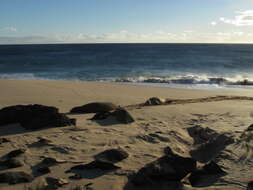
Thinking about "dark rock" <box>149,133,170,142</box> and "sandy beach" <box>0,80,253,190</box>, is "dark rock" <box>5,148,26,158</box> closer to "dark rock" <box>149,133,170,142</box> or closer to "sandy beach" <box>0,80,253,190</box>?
"sandy beach" <box>0,80,253,190</box>

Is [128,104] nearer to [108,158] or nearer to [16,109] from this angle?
[16,109]

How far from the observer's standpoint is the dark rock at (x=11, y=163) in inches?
170

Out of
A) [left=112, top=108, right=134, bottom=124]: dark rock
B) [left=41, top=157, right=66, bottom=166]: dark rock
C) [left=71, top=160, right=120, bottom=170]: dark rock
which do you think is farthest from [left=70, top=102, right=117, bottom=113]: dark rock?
[left=71, top=160, right=120, bottom=170]: dark rock

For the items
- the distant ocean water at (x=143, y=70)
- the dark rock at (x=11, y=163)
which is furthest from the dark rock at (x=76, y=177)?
the distant ocean water at (x=143, y=70)

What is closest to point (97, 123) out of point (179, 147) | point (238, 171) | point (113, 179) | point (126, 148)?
point (126, 148)

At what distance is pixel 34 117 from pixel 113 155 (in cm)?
284

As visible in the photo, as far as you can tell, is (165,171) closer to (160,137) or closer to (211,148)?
(211,148)

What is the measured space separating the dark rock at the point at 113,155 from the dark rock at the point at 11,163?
1.19m

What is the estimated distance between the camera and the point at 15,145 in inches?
211

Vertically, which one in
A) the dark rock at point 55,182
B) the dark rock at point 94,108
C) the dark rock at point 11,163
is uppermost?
the dark rock at point 94,108

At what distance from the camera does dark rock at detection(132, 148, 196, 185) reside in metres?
3.79

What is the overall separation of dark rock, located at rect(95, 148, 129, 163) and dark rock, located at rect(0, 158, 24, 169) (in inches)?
46.9

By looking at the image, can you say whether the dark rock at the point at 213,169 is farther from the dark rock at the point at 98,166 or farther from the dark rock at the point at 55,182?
the dark rock at the point at 55,182

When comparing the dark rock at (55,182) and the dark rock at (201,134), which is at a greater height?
the dark rock at (201,134)
